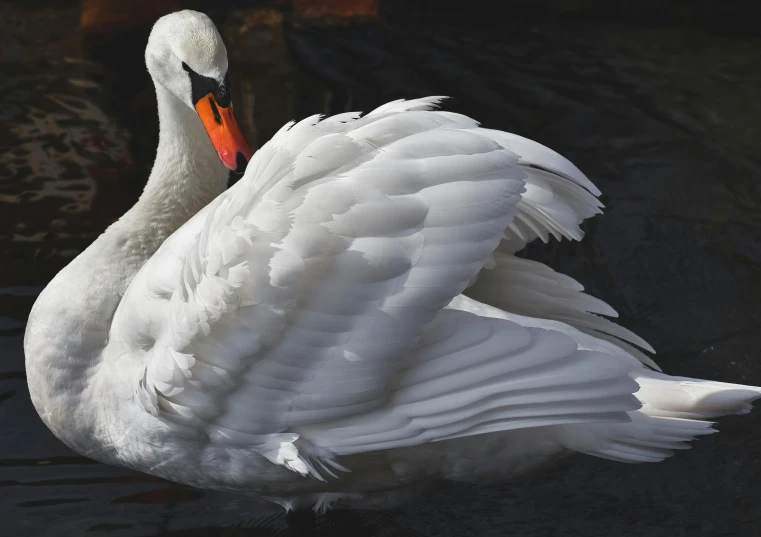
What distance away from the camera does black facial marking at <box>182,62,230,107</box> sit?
369 cm

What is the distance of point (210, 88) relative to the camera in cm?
369

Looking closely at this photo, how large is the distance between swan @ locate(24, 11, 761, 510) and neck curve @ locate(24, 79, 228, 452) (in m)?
0.01

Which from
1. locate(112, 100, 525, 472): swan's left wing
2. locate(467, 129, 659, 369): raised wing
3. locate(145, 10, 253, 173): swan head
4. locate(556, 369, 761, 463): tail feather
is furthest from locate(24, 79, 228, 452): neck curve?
locate(556, 369, 761, 463): tail feather

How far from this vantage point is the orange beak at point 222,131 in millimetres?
3707

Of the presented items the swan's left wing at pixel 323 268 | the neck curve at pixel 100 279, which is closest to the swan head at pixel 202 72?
the neck curve at pixel 100 279

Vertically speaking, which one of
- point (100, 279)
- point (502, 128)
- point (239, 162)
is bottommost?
point (502, 128)

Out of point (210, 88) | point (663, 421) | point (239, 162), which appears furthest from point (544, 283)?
point (210, 88)

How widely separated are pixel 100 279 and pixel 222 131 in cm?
70

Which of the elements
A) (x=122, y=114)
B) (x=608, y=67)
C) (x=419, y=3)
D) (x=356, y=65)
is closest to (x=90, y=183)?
(x=122, y=114)

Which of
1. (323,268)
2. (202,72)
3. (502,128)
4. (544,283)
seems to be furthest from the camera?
(502,128)

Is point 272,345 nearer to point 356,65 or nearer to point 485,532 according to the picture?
point 485,532

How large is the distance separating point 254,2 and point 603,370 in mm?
5279

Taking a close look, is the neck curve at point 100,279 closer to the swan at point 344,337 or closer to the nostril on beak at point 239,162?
the swan at point 344,337

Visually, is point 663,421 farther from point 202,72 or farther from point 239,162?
point 202,72
